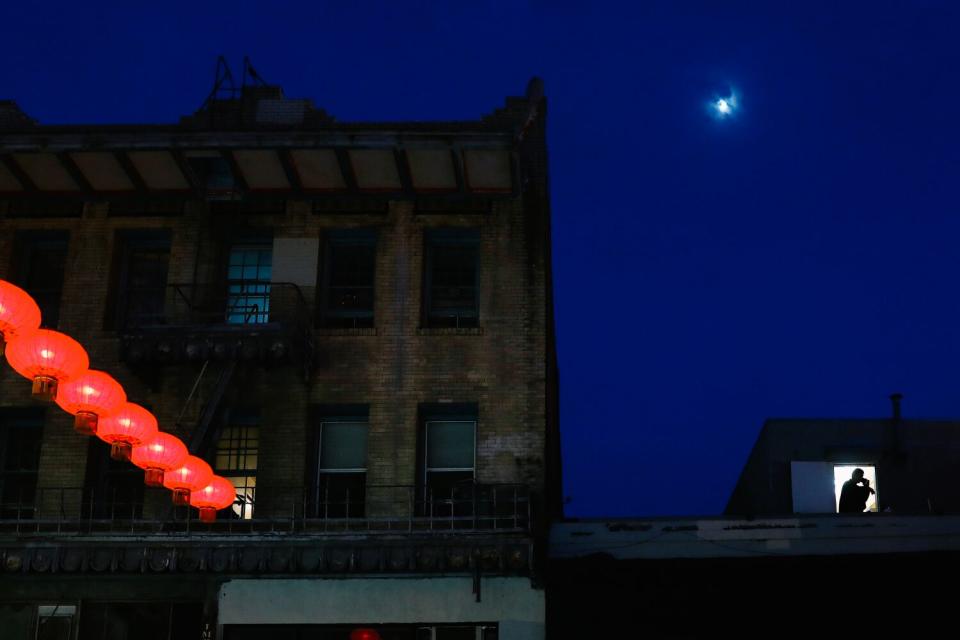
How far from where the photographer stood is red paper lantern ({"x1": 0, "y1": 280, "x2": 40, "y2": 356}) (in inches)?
649

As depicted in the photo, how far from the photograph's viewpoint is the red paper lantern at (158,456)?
1911cm

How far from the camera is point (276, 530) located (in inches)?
902

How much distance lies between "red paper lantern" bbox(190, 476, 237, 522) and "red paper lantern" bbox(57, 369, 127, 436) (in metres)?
3.02

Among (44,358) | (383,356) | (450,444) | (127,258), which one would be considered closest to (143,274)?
(127,258)

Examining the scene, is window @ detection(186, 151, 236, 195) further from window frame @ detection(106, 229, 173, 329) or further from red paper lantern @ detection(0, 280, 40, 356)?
red paper lantern @ detection(0, 280, 40, 356)

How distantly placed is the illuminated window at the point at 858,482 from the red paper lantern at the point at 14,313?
16.0m

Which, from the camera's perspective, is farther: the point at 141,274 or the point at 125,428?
the point at 141,274

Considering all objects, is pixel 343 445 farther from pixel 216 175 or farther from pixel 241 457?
pixel 216 175

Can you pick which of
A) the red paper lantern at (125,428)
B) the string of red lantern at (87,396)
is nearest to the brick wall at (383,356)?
the string of red lantern at (87,396)

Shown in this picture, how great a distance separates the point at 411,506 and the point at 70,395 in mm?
7103

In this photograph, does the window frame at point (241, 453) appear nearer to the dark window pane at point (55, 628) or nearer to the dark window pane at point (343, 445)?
the dark window pane at point (343, 445)

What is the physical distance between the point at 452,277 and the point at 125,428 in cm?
854

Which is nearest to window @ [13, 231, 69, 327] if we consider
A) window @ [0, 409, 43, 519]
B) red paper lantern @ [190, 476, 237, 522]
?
window @ [0, 409, 43, 519]

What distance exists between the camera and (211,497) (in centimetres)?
2091
